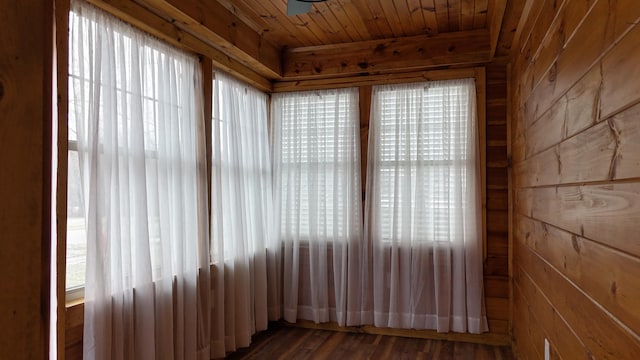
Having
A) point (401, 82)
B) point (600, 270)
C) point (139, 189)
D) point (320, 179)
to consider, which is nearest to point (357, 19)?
point (401, 82)

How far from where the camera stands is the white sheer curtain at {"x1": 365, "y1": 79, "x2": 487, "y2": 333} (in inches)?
144

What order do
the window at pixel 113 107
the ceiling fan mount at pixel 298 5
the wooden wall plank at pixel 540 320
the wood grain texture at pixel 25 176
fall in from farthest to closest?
the ceiling fan mount at pixel 298 5, the window at pixel 113 107, the wooden wall plank at pixel 540 320, the wood grain texture at pixel 25 176

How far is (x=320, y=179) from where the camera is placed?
13.3 feet

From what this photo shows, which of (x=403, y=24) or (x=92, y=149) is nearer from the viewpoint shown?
(x=92, y=149)

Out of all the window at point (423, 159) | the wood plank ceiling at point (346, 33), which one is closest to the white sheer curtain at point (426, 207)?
the window at point (423, 159)

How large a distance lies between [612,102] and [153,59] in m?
2.41

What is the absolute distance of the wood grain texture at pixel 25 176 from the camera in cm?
52

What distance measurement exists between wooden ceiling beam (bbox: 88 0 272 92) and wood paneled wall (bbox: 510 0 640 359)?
2208 millimetres

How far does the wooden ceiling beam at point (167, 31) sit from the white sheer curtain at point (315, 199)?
72 cm

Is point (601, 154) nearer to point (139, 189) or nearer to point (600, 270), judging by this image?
point (600, 270)

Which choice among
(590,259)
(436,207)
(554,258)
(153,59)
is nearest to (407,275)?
(436,207)

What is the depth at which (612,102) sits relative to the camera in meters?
1.21

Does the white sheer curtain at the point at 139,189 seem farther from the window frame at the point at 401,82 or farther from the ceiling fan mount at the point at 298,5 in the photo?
the window frame at the point at 401,82

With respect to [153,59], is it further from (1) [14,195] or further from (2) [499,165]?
(2) [499,165]
